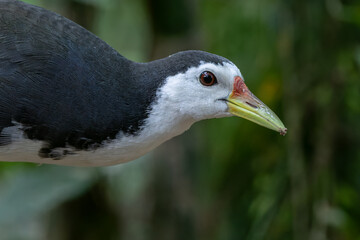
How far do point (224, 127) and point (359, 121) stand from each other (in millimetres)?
972

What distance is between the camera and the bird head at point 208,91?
6.73 ft

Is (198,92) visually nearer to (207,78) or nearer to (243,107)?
(207,78)

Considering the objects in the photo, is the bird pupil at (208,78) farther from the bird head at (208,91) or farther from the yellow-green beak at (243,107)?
the yellow-green beak at (243,107)

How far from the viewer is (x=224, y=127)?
4039mm

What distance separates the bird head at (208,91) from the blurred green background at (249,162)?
1120 mm

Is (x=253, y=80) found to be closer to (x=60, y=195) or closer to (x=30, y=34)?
(x=60, y=195)

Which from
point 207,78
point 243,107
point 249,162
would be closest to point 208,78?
point 207,78

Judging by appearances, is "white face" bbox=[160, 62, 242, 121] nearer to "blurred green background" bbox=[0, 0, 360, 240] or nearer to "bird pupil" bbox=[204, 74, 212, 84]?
"bird pupil" bbox=[204, 74, 212, 84]

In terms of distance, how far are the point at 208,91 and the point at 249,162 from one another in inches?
64.9

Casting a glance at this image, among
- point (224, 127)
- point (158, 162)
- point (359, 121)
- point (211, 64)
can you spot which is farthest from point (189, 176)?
point (211, 64)

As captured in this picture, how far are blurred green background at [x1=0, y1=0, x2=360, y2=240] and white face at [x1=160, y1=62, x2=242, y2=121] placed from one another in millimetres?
1135

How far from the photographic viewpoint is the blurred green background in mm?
3266

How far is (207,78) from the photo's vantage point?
2.08 m

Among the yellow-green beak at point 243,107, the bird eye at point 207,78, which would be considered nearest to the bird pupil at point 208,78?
the bird eye at point 207,78
